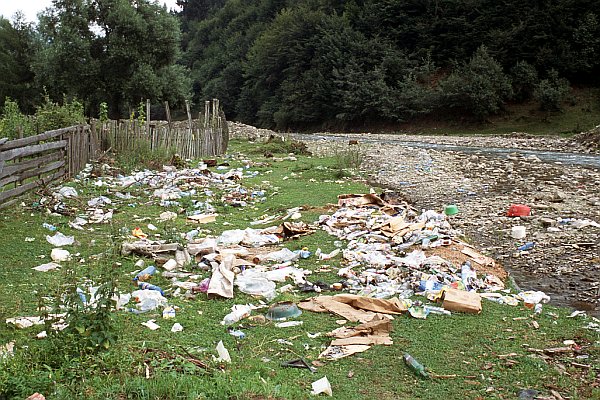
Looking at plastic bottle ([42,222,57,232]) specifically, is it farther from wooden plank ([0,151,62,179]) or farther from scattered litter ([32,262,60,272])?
scattered litter ([32,262,60,272])

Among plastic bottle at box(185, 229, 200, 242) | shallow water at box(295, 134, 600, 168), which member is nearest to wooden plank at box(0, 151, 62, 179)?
plastic bottle at box(185, 229, 200, 242)

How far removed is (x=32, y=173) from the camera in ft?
31.5

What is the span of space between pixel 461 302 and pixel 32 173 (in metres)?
7.42

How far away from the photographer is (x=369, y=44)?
45.7 meters

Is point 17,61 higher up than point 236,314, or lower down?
higher up

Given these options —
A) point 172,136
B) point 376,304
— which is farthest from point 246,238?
point 172,136

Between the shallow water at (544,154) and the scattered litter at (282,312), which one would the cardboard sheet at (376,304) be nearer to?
the scattered litter at (282,312)

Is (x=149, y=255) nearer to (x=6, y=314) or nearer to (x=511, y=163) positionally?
(x=6, y=314)

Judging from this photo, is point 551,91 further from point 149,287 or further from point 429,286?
point 149,287

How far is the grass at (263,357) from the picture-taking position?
139 inches

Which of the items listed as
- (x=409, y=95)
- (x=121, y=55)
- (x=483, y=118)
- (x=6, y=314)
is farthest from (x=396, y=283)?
(x=409, y=95)

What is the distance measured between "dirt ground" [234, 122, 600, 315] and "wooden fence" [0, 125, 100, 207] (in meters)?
6.83

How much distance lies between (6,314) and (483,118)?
33.9m

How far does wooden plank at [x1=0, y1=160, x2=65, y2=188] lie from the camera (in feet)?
28.6
